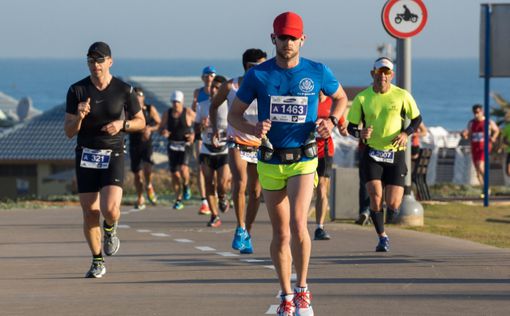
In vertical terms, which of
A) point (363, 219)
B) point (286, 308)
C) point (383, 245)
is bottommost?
point (363, 219)

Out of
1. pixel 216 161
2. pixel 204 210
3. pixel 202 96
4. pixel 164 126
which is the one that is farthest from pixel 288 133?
pixel 164 126

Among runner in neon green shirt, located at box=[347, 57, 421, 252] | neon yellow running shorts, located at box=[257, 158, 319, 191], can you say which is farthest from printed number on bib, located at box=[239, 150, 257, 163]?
neon yellow running shorts, located at box=[257, 158, 319, 191]

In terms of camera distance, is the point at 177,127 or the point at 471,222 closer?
the point at 471,222

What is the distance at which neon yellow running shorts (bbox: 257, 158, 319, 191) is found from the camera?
11.0m

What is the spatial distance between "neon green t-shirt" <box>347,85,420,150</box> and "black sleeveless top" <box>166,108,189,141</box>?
9292mm

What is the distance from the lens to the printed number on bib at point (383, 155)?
15977 millimetres

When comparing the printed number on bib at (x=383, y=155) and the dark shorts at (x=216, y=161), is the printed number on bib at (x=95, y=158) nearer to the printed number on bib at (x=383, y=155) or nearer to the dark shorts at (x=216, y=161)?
the printed number on bib at (x=383, y=155)

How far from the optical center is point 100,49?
13.1 m

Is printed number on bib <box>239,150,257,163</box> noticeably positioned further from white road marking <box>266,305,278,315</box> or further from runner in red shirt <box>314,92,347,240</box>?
white road marking <box>266,305,278,315</box>

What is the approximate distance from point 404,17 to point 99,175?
7461 millimetres

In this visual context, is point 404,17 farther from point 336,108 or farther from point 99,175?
point 336,108

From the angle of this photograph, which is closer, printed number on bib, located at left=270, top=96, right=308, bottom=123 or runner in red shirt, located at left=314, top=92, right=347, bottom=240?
printed number on bib, located at left=270, top=96, right=308, bottom=123

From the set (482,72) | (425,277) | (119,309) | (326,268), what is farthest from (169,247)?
(482,72)

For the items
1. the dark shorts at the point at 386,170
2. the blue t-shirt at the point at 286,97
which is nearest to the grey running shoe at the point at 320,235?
the dark shorts at the point at 386,170
